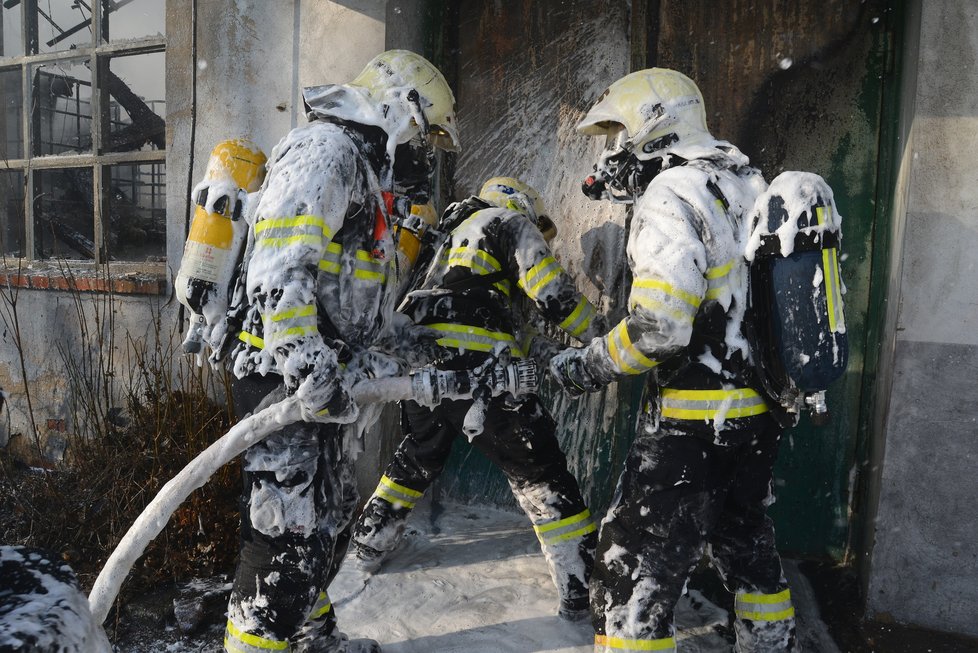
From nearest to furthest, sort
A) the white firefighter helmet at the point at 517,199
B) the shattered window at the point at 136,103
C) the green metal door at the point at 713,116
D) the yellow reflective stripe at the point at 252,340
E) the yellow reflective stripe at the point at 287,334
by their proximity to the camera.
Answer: the yellow reflective stripe at the point at 287,334 < the yellow reflective stripe at the point at 252,340 < the white firefighter helmet at the point at 517,199 < the green metal door at the point at 713,116 < the shattered window at the point at 136,103

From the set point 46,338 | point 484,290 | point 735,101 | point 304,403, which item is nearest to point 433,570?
point 484,290

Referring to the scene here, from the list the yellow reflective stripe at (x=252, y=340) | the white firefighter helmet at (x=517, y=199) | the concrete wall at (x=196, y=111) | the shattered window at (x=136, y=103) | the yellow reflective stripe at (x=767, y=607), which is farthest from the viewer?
the shattered window at (x=136, y=103)

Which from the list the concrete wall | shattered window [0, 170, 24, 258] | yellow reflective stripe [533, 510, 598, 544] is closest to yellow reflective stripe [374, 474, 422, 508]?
the concrete wall

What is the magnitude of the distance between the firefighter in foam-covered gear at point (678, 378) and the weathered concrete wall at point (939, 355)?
0.68 metres

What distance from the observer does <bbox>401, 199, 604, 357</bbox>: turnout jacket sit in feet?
9.00

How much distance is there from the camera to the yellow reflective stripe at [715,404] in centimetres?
206

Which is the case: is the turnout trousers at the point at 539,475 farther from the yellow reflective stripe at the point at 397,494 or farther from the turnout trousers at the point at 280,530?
the turnout trousers at the point at 280,530

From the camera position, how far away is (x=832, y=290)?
1.93 meters

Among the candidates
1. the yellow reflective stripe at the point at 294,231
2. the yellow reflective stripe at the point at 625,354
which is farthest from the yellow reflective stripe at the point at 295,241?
the yellow reflective stripe at the point at 625,354

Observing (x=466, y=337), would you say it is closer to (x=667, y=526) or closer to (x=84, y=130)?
(x=667, y=526)

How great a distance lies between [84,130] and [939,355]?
179 inches

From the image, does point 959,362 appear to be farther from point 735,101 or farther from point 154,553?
point 154,553

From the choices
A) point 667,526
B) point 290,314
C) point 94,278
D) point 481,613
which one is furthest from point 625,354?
point 94,278

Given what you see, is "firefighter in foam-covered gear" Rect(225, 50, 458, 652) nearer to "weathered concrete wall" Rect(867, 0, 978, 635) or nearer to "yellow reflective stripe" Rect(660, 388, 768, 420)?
"yellow reflective stripe" Rect(660, 388, 768, 420)
